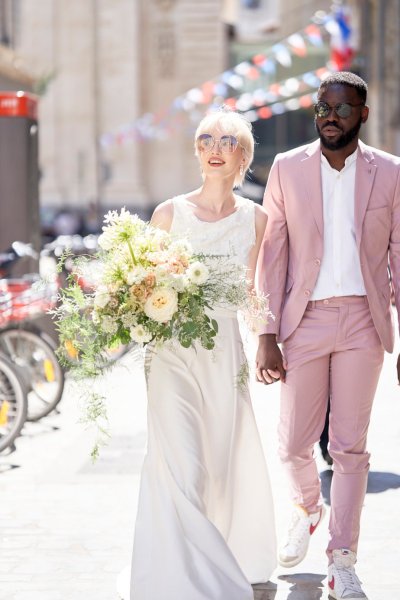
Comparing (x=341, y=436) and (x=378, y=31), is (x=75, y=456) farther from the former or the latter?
(x=378, y=31)

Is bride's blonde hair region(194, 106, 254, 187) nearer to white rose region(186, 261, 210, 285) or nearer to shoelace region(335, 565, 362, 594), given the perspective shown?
white rose region(186, 261, 210, 285)

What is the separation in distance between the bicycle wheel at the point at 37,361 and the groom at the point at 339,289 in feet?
15.7

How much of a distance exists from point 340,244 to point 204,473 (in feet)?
3.43

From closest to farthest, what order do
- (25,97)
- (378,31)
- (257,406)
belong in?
(257,406) → (25,97) → (378,31)

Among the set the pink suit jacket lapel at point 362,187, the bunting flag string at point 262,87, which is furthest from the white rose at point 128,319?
the bunting flag string at point 262,87

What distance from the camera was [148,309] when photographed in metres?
4.62

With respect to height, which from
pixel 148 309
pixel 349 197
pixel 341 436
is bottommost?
pixel 341 436

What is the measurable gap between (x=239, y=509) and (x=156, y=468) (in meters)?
0.50

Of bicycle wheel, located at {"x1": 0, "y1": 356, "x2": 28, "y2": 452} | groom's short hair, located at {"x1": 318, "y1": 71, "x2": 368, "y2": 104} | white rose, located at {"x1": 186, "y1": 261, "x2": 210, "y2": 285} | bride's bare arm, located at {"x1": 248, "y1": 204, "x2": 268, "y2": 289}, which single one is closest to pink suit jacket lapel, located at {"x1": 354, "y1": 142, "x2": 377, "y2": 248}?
groom's short hair, located at {"x1": 318, "y1": 71, "x2": 368, "y2": 104}

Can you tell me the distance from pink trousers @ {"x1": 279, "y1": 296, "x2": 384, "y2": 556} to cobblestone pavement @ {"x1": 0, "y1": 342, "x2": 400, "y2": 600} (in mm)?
391

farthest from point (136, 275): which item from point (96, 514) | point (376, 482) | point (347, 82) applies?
point (376, 482)

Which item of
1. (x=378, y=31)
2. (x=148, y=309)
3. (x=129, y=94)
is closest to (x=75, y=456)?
(x=148, y=309)

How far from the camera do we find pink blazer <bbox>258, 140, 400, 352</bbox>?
4.96 meters

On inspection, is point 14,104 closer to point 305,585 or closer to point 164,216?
point 164,216
